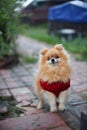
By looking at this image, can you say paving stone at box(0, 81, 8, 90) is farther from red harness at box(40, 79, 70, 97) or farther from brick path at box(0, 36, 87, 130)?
red harness at box(40, 79, 70, 97)

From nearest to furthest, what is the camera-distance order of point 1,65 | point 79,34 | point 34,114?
point 34,114 < point 1,65 < point 79,34

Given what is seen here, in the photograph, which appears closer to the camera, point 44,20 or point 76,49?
point 76,49

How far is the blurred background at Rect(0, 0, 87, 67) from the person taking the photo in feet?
16.8

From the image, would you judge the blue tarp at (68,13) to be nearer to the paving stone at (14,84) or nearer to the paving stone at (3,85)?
the paving stone at (14,84)

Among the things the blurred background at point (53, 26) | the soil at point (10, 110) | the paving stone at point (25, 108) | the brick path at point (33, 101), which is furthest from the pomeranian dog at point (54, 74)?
the blurred background at point (53, 26)

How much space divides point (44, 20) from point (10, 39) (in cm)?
1124

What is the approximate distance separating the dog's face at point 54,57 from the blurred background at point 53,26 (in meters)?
1.07

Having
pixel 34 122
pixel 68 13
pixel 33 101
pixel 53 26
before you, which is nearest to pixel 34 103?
pixel 33 101

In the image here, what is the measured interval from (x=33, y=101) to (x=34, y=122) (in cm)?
77

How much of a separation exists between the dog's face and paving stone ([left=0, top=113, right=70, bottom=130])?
68 centimetres

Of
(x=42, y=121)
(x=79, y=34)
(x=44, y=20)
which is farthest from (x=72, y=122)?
(x=44, y=20)

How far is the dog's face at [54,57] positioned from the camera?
326cm

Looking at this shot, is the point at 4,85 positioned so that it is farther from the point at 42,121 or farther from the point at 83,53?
the point at 83,53

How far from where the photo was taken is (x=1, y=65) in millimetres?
5816
